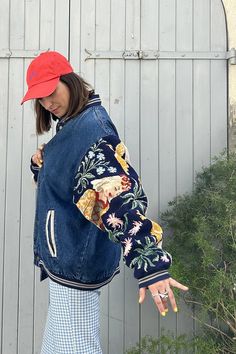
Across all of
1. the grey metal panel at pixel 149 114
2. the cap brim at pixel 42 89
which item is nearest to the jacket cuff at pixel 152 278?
the cap brim at pixel 42 89

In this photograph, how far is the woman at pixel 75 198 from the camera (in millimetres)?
1682

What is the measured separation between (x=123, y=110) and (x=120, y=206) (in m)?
1.70

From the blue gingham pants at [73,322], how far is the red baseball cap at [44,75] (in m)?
0.76

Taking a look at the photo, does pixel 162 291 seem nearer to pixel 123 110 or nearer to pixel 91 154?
pixel 91 154

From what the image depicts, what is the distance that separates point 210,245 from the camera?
2531 millimetres

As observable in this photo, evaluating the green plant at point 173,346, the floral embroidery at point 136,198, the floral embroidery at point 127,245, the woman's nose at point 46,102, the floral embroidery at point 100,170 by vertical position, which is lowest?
the green plant at point 173,346

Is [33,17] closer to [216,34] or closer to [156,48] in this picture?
[156,48]

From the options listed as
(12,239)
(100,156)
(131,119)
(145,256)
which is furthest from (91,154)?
(12,239)

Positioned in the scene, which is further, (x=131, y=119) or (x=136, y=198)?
(x=131, y=119)

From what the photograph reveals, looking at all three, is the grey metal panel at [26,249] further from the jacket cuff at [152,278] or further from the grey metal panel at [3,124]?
the jacket cuff at [152,278]

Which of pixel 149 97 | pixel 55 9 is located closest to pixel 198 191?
pixel 149 97

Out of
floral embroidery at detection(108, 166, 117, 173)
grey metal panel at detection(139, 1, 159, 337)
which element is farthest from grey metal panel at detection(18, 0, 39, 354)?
floral embroidery at detection(108, 166, 117, 173)

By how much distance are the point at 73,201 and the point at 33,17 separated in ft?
6.11

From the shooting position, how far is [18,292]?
123 inches
